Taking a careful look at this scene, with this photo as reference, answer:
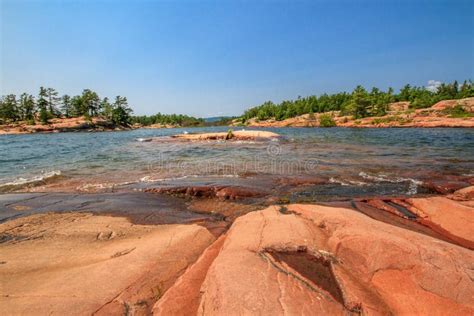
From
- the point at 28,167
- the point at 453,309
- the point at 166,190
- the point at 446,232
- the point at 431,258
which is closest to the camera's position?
the point at 453,309

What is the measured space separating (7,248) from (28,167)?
1126 centimetres

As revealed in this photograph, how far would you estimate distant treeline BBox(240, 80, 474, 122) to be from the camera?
228ft

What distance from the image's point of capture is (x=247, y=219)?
15.9 ft

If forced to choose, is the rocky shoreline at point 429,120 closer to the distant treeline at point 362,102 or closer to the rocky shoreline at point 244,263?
the distant treeline at point 362,102

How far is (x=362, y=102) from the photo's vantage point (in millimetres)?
68438

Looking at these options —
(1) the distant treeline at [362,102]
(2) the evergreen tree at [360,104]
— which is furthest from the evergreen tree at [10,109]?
(2) the evergreen tree at [360,104]

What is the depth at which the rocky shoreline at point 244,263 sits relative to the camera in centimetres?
269

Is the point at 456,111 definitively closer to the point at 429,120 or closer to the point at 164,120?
the point at 429,120

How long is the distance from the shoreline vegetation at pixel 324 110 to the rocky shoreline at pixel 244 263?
1919 inches

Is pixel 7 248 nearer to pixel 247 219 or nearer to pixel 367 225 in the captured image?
pixel 247 219

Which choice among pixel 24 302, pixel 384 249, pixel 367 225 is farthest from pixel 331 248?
pixel 24 302

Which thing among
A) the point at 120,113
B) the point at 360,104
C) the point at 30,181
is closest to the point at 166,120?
the point at 120,113

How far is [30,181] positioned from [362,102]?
73832 millimetres

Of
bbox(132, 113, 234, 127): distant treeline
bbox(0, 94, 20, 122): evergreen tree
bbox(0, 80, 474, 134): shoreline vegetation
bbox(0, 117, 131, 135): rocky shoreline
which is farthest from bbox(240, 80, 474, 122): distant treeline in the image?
bbox(0, 94, 20, 122): evergreen tree
